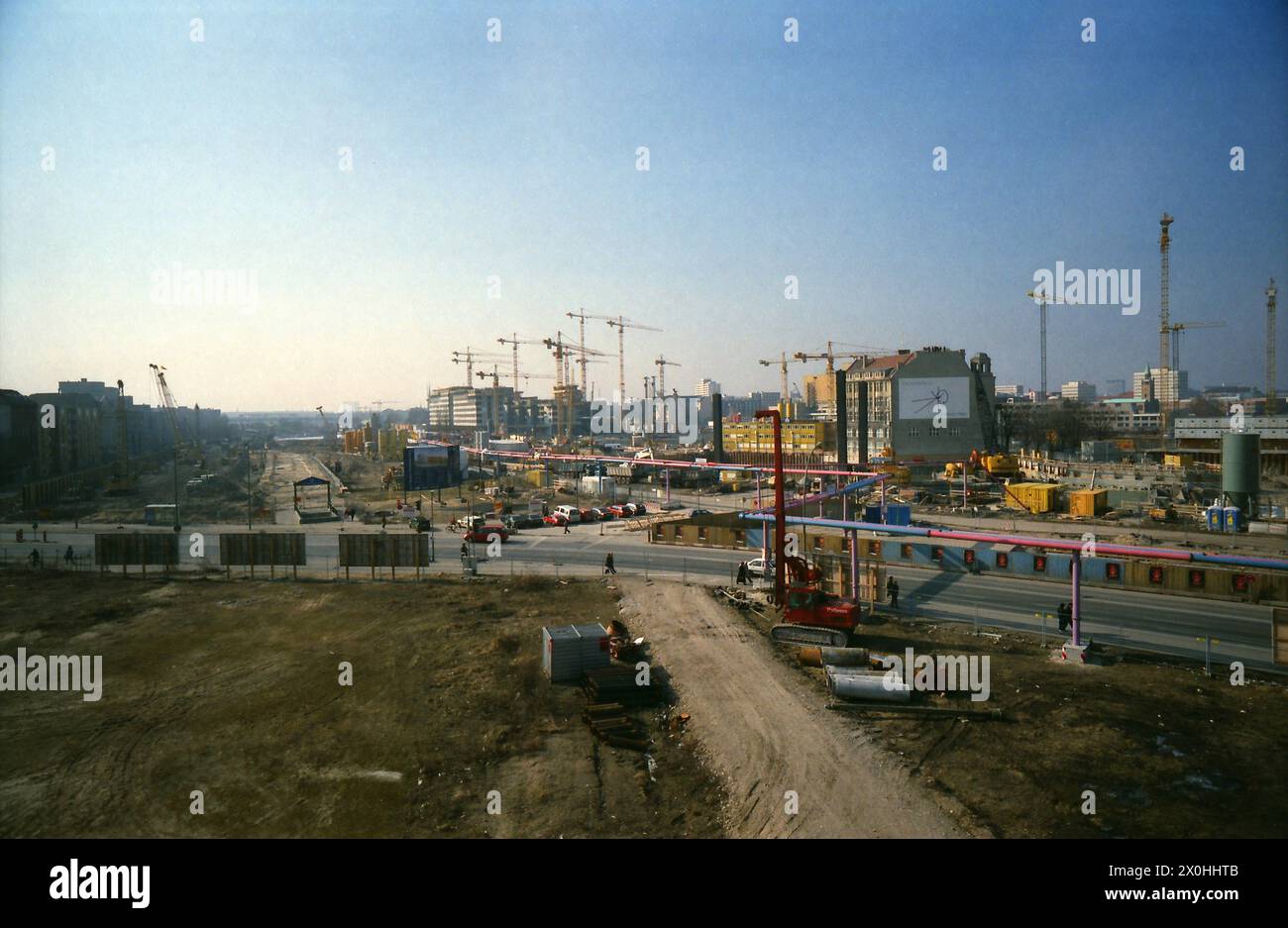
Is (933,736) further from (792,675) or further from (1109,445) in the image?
(1109,445)

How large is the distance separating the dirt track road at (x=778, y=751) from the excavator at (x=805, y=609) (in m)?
1.00

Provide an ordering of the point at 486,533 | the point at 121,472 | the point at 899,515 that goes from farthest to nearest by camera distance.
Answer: the point at 121,472 < the point at 486,533 < the point at 899,515

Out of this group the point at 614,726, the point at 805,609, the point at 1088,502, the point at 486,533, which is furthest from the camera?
the point at 1088,502

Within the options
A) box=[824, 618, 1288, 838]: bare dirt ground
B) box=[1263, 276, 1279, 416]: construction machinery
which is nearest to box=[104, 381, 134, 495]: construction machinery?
box=[824, 618, 1288, 838]: bare dirt ground

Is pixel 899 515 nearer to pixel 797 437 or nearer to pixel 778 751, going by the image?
pixel 778 751

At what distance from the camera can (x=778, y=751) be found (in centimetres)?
1261

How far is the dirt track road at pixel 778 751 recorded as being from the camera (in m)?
10.4

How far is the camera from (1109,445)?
86500mm

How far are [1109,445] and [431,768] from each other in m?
97.9

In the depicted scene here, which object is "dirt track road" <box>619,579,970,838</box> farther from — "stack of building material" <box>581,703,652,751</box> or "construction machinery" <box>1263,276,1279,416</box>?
"construction machinery" <box>1263,276,1279,416</box>

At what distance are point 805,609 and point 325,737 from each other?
12.5 m

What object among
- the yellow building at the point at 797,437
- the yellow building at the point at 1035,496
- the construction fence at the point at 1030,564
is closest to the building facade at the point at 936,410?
the yellow building at the point at 797,437

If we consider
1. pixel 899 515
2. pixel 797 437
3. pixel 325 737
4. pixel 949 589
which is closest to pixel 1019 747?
pixel 949 589
